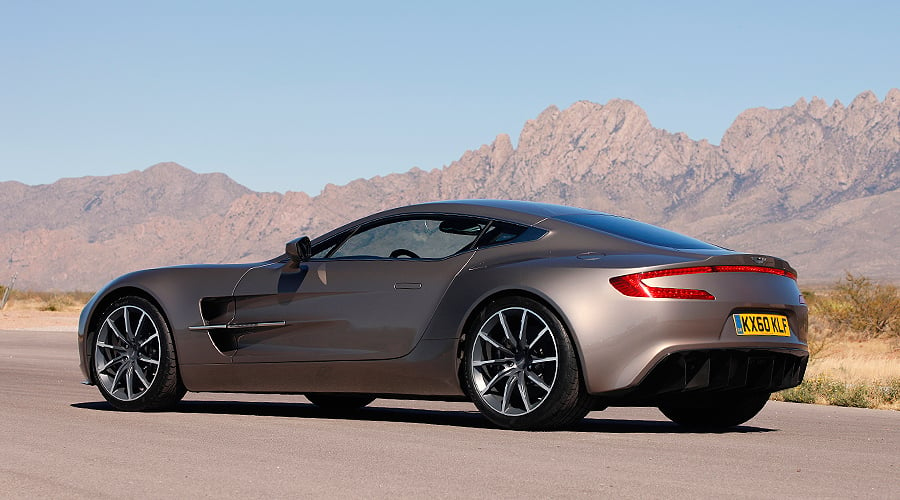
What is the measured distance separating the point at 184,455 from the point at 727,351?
3.05 metres

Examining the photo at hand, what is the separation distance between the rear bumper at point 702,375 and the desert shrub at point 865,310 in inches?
967

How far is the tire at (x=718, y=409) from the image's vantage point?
8244 millimetres

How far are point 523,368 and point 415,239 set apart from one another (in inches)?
50.4

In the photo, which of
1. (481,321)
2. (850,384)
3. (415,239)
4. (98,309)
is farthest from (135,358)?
(850,384)

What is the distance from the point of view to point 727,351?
726cm

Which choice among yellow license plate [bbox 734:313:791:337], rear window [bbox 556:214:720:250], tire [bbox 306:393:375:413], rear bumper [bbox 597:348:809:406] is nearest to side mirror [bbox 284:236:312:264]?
tire [bbox 306:393:375:413]

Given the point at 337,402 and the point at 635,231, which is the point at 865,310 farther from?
the point at 635,231

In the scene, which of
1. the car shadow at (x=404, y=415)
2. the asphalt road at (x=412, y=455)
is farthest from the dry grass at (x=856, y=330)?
the asphalt road at (x=412, y=455)

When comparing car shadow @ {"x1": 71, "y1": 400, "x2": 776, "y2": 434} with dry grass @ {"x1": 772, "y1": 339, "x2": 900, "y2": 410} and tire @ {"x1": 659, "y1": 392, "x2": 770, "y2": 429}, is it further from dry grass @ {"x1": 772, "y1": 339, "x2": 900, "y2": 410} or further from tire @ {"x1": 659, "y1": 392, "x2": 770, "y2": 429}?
dry grass @ {"x1": 772, "y1": 339, "x2": 900, "y2": 410}

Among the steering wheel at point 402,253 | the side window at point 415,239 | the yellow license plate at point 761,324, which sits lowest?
the yellow license plate at point 761,324

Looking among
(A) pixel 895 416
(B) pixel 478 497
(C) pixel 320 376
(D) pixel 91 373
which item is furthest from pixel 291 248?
(A) pixel 895 416

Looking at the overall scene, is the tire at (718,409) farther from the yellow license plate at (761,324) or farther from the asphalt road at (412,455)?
the yellow license plate at (761,324)

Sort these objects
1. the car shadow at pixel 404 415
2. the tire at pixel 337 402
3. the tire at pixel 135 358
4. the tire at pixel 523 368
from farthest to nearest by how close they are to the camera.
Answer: the tire at pixel 337 402 < the tire at pixel 135 358 < the car shadow at pixel 404 415 < the tire at pixel 523 368

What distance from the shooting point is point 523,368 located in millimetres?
7430
